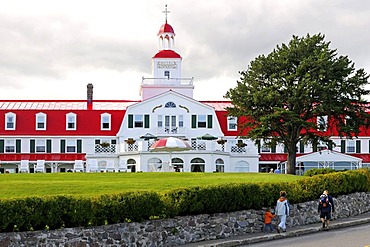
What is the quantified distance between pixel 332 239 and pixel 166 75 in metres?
47.9

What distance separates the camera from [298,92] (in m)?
52.0

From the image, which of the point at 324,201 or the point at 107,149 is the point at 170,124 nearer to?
the point at 107,149

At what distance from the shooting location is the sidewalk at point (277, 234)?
2484cm

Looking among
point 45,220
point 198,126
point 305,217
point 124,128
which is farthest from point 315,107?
point 45,220

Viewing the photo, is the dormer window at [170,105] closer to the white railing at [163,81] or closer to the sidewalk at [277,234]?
the white railing at [163,81]

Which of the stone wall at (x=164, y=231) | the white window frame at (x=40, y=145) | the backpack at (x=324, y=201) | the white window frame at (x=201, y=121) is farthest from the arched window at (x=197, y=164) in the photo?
the backpack at (x=324, y=201)

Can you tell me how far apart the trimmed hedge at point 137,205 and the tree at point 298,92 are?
2218 cm

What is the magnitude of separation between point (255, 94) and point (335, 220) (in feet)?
72.2

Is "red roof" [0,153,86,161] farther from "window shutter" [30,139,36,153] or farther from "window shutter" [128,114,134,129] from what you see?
"window shutter" [128,114,134,129]

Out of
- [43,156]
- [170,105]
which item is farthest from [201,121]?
[43,156]

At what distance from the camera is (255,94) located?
52594mm

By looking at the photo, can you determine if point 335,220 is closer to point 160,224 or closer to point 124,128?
point 160,224

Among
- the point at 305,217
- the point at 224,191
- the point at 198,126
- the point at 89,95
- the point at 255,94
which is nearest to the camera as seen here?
the point at 224,191

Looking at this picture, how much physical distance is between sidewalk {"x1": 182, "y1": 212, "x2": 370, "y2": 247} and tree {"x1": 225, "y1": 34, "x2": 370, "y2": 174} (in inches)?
821
